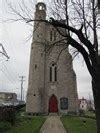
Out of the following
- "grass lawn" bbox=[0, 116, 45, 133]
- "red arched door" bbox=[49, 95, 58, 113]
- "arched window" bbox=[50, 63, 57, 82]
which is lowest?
"grass lawn" bbox=[0, 116, 45, 133]

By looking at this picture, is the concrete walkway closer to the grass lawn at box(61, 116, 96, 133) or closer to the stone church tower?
the grass lawn at box(61, 116, 96, 133)

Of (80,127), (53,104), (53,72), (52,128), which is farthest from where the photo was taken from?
(53,72)

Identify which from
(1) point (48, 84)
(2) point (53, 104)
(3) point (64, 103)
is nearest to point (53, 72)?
(1) point (48, 84)

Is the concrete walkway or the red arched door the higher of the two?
the red arched door

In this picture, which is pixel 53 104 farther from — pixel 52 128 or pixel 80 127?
pixel 52 128

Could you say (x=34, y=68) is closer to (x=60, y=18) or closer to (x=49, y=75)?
(x=49, y=75)

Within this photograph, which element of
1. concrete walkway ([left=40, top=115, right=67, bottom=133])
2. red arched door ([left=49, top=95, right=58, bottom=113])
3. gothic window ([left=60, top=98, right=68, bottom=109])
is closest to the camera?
concrete walkway ([left=40, top=115, right=67, bottom=133])

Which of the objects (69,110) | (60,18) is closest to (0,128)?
(60,18)

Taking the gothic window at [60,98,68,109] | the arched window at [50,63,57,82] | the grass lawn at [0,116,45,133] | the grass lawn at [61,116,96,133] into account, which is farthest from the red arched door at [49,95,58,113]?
the grass lawn at [0,116,45,133]

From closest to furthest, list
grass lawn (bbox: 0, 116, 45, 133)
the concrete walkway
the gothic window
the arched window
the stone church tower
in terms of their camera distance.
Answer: grass lawn (bbox: 0, 116, 45, 133), the concrete walkway, the stone church tower, the gothic window, the arched window

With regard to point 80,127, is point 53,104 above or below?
above

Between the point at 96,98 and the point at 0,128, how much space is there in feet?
35.7

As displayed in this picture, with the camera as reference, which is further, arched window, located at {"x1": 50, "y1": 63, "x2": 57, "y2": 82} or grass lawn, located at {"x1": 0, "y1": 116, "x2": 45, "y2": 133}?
arched window, located at {"x1": 50, "y1": 63, "x2": 57, "y2": 82}

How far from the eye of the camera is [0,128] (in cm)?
2077
